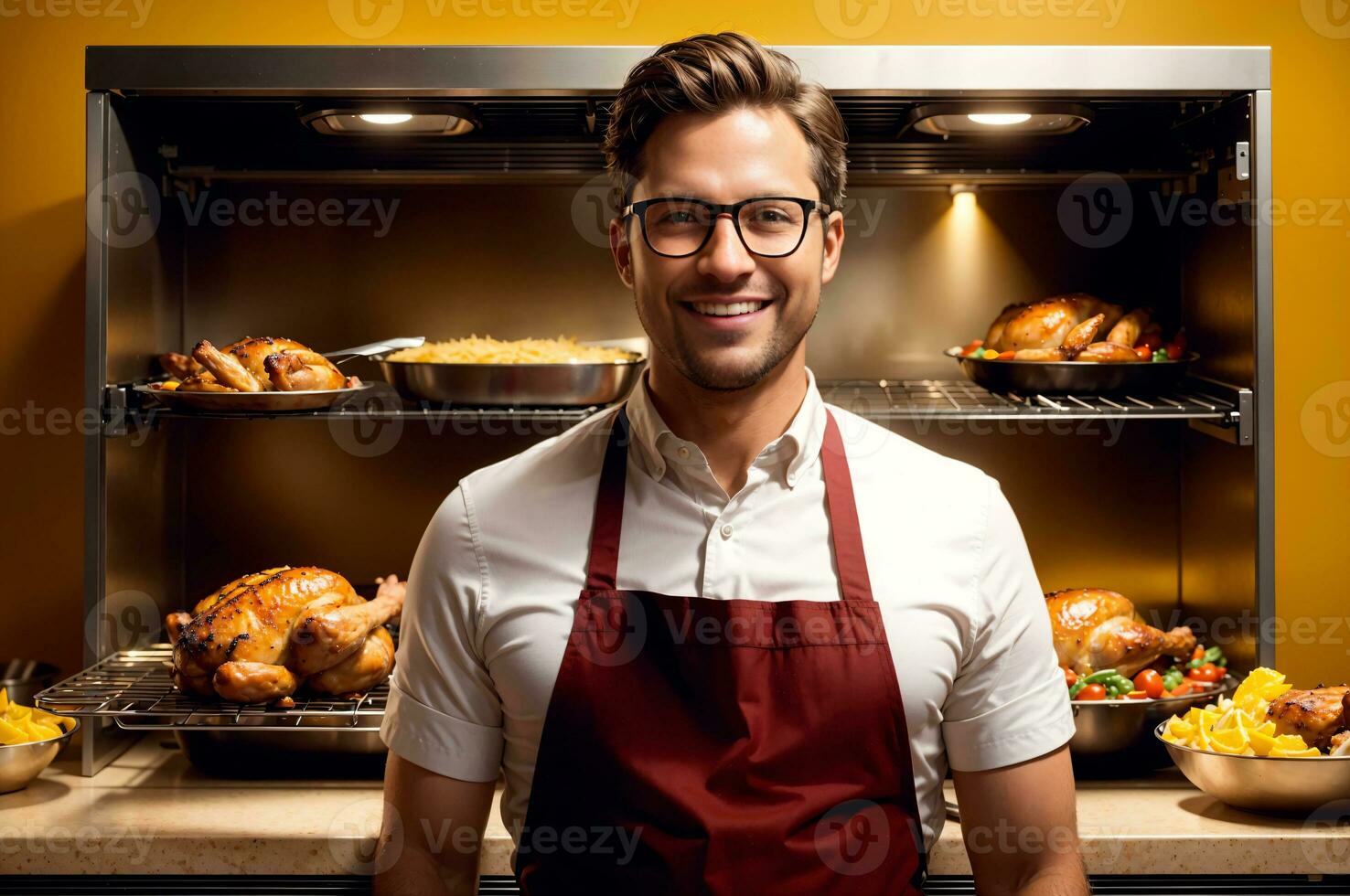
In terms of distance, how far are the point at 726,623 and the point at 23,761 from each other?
4.31 feet

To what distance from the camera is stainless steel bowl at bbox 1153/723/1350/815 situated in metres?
1.93

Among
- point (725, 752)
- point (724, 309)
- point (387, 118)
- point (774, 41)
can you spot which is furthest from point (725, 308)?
point (774, 41)

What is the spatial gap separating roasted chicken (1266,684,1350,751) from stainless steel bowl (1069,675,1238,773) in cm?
14

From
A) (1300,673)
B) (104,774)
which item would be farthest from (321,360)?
(1300,673)

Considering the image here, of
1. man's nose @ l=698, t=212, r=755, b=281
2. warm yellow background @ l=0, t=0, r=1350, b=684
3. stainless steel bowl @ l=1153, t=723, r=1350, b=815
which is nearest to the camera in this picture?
man's nose @ l=698, t=212, r=755, b=281

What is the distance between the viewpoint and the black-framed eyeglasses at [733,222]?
1.50 metres

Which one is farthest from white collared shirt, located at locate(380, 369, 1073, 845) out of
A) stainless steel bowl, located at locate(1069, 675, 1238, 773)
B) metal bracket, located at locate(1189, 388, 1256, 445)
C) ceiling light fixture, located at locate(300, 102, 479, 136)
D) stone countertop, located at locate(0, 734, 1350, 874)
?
ceiling light fixture, located at locate(300, 102, 479, 136)

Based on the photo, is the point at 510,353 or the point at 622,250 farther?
the point at 510,353

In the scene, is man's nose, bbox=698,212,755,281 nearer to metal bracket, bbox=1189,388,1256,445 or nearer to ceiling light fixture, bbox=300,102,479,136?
ceiling light fixture, bbox=300,102,479,136

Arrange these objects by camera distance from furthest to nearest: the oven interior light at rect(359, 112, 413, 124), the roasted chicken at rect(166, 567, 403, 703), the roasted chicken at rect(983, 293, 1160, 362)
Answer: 1. the roasted chicken at rect(983, 293, 1160, 362)
2. the oven interior light at rect(359, 112, 413, 124)
3. the roasted chicken at rect(166, 567, 403, 703)

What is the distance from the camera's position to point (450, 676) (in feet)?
5.27

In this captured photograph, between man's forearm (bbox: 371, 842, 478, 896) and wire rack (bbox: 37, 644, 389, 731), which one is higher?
wire rack (bbox: 37, 644, 389, 731)

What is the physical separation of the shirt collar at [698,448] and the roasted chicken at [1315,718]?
97 cm

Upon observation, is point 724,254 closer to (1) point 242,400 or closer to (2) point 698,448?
(2) point 698,448
